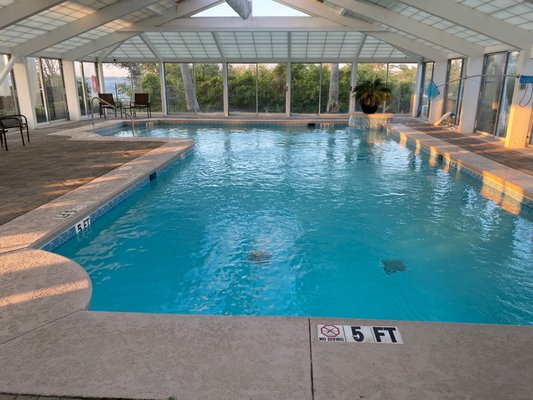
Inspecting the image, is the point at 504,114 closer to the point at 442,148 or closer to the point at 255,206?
the point at 442,148

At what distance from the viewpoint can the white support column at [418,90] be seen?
57.5ft

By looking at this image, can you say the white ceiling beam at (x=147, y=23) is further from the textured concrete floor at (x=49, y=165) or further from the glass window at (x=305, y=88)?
the textured concrete floor at (x=49, y=165)

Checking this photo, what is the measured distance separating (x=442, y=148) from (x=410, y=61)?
973 cm

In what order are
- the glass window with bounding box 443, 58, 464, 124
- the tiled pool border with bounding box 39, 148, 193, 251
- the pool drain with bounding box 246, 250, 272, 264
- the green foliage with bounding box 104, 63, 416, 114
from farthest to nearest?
the green foliage with bounding box 104, 63, 416, 114 < the glass window with bounding box 443, 58, 464, 124 < the pool drain with bounding box 246, 250, 272, 264 < the tiled pool border with bounding box 39, 148, 193, 251

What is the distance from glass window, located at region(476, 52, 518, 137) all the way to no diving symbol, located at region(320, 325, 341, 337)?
412 inches

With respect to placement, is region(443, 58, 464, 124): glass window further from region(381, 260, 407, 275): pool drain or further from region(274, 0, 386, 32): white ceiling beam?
region(381, 260, 407, 275): pool drain

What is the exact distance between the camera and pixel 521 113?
30.3ft

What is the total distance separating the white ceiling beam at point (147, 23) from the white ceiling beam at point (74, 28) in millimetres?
2879

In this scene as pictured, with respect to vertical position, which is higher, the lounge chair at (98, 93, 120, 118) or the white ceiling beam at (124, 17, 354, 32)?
the white ceiling beam at (124, 17, 354, 32)

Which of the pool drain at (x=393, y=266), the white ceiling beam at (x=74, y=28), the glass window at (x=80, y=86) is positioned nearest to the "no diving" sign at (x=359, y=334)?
the pool drain at (x=393, y=266)

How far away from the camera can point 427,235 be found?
507 cm

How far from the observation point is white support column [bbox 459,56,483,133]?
1186cm

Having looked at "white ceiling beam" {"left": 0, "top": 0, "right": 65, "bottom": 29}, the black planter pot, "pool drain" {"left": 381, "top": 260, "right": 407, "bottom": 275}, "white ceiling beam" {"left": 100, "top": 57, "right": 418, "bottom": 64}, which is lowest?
"pool drain" {"left": 381, "top": 260, "right": 407, "bottom": 275}

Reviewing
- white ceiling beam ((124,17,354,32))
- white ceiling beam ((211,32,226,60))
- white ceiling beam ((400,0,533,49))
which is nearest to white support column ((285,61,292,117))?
white ceiling beam ((124,17,354,32))
